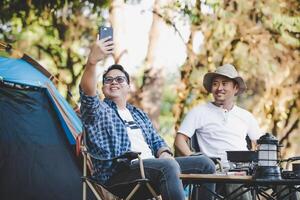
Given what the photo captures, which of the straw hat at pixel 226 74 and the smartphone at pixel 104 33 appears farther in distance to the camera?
the straw hat at pixel 226 74

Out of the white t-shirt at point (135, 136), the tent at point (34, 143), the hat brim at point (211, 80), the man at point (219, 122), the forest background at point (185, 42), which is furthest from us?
the forest background at point (185, 42)

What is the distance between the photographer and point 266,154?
3520 millimetres

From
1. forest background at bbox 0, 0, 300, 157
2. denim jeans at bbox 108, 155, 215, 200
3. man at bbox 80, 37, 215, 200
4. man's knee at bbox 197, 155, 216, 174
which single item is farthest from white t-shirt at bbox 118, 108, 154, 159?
forest background at bbox 0, 0, 300, 157

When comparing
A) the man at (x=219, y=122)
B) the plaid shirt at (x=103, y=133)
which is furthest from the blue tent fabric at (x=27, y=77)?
the plaid shirt at (x=103, y=133)

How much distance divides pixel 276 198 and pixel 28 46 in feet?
21.2

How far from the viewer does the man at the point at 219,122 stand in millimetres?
4738

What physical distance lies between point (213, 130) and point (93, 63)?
134cm

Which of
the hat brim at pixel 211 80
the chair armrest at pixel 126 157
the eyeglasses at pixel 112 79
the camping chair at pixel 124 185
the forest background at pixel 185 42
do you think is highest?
the forest background at pixel 185 42

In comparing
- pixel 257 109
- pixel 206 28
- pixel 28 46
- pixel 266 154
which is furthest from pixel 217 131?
pixel 28 46

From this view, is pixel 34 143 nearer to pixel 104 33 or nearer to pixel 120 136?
pixel 120 136

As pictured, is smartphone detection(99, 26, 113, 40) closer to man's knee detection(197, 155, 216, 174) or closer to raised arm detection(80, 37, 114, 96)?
raised arm detection(80, 37, 114, 96)

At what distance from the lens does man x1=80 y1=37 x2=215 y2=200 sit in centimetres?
375

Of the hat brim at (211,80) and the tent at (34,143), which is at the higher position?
the hat brim at (211,80)

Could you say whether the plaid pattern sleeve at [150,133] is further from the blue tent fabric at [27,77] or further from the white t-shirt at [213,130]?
the blue tent fabric at [27,77]
